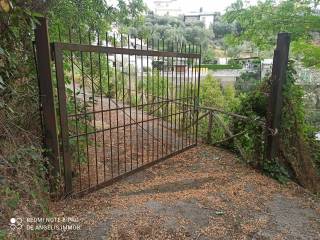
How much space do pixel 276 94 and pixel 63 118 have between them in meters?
3.12

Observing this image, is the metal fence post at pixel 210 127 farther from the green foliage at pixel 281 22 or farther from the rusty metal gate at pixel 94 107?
the green foliage at pixel 281 22

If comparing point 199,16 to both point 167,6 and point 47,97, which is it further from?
point 47,97

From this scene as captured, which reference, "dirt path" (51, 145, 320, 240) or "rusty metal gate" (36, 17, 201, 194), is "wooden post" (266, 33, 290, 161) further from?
"rusty metal gate" (36, 17, 201, 194)

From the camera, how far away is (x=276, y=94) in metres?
3.83

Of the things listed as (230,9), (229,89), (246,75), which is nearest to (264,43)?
(230,9)

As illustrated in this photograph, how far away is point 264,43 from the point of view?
778 cm

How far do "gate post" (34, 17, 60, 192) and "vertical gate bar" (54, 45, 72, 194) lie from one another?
Answer: 0.10 metres

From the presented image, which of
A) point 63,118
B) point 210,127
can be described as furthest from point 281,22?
point 63,118

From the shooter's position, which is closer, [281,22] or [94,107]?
[94,107]

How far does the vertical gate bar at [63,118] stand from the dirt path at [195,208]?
300 millimetres

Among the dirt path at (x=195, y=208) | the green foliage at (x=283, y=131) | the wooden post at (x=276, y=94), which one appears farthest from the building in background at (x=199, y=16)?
the dirt path at (x=195, y=208)

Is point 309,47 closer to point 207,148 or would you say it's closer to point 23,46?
point 207,148

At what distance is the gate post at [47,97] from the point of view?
2391 mm

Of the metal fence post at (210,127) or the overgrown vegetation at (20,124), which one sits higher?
the overgrown vegetation at (20,124)
